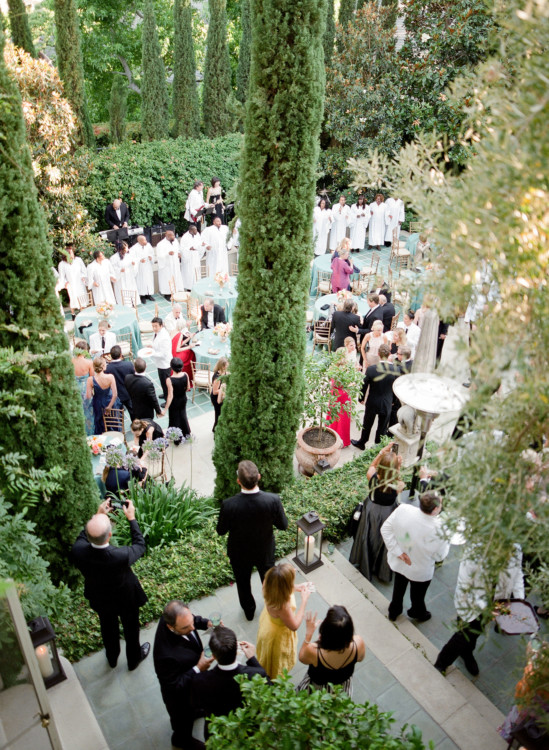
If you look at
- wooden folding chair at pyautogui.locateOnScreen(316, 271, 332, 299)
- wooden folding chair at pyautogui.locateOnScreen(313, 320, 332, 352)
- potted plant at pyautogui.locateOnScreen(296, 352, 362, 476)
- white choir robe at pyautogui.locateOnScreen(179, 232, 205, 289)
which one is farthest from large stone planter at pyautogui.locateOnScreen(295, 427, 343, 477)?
white choir robe at pyautogui.locateOnScreen(179, 232, 205, 289)

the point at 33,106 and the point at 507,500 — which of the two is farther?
the point at 33,106

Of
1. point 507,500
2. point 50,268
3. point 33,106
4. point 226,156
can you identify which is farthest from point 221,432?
point 226,156

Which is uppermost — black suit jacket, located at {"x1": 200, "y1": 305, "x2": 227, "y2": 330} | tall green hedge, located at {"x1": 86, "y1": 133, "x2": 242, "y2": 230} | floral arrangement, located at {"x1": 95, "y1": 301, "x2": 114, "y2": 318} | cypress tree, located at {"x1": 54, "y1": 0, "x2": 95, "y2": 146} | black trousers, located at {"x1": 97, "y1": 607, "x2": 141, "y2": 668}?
cypress tree, located at {"x1": 54, "y1": 0, "x2": 95, "y2": 146}

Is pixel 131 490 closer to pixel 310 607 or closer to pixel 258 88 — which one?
pixel 310 607

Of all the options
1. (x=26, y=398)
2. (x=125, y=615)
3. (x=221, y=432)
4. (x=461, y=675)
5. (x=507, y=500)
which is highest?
(x=507, y=500)

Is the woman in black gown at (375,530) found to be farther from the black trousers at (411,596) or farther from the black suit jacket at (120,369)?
the black suit jacket at (120,369)

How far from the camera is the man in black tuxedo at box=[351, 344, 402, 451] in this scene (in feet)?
26.3

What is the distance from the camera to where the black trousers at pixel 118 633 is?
197 inches

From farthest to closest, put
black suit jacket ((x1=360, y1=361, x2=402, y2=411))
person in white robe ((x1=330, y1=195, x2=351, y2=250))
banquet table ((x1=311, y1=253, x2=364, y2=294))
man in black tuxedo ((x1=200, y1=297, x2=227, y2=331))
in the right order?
person in white robe ((x1=330, y1=195, x2=351, y2=250)) → banquet table ((x1=311, y1=253, x2=364, y2=294)) → man in black tuxedo ((x1=200, y1=297, x2=227, y2=331)) → black suit jacket ((x1=360, y1=361, x2=402, y2=411))

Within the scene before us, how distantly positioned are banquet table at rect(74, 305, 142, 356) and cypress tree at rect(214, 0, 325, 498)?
4.34 m

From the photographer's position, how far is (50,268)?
16.5 feet

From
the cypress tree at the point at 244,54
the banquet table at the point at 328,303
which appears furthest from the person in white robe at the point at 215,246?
the cypress tree at the point at 244,54

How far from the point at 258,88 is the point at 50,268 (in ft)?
8.46

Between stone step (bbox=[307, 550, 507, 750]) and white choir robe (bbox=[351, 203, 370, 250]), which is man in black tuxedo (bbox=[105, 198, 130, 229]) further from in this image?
stone step (bbox=[307, 550, 507, 750])
